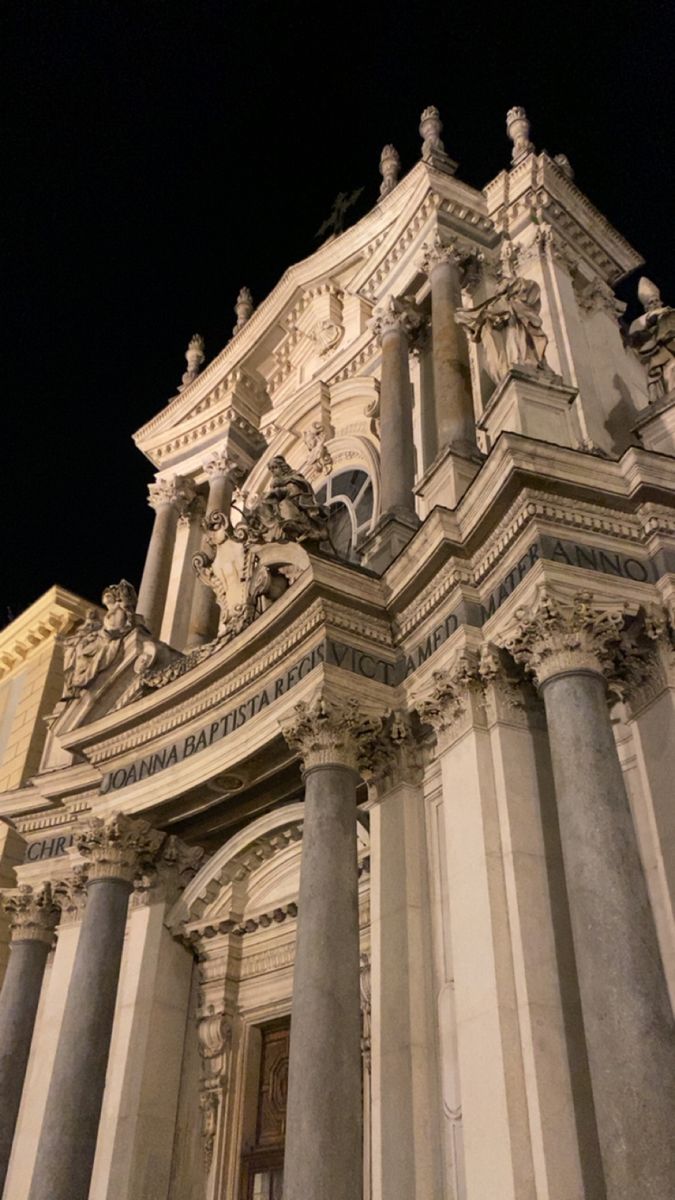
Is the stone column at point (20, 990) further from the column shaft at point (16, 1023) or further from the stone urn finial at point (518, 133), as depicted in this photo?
the stone urn finial at point (518, 133)

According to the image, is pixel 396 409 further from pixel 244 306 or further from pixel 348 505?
pixel 244 306

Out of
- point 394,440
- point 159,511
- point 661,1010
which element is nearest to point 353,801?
point 661,1010

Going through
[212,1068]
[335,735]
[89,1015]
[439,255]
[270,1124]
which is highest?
[439,255]

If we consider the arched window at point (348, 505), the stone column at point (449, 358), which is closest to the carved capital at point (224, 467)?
the arched window at point (348, 505)

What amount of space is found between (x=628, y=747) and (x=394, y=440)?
665 cm

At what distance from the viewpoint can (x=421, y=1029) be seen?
929 cm

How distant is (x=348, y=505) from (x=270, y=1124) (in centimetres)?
935

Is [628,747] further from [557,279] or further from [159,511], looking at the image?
[159,511]

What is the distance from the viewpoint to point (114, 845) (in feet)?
43.2

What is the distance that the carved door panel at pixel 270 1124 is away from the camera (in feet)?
38.2

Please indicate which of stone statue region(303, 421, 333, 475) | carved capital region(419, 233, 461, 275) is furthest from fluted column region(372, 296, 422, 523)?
stone statue region(303, 421, 333, 475)

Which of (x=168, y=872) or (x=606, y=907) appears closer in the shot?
(x=606, y=907)

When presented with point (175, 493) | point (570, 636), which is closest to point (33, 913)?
point (175, 493)

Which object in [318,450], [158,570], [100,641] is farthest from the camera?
[158,570]
